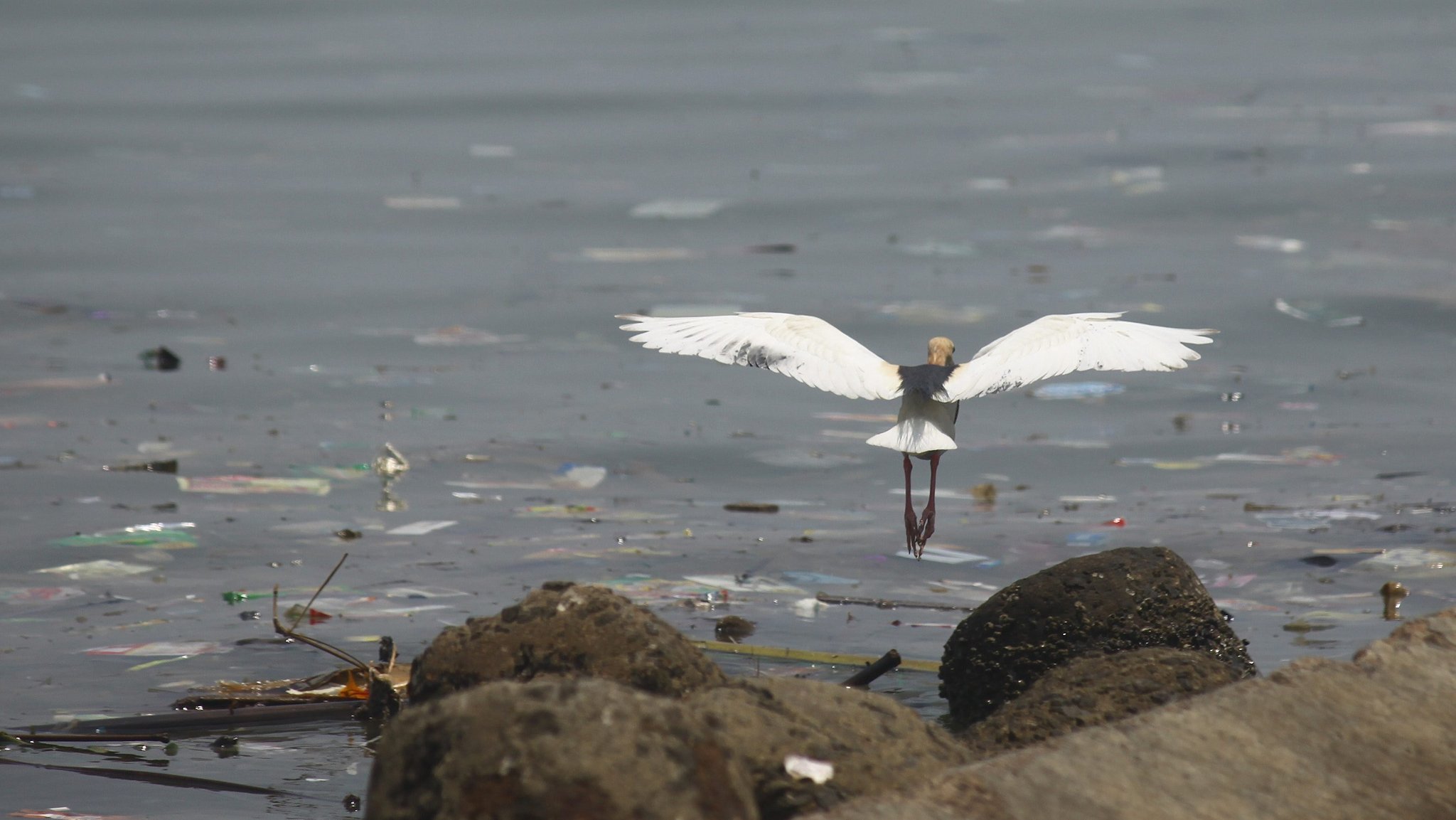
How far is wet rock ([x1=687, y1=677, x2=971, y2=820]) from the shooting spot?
131 inches

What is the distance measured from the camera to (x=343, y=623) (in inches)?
222

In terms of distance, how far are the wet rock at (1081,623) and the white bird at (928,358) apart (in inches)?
18.8

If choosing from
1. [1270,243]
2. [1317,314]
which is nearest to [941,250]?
[1270,243]

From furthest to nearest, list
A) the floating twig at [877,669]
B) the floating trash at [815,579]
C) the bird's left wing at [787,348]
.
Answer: the floating trash at [815,579]
the bird's left wing at [787,348]
the floating twig at [877,669]

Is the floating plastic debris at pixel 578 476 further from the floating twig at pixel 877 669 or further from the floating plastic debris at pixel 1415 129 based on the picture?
the floating plastic debris at pixel 1415 129

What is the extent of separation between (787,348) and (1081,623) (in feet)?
4.07

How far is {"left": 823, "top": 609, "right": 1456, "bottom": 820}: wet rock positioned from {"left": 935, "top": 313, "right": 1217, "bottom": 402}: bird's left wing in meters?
1.32

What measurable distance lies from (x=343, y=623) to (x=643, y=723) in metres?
2.95

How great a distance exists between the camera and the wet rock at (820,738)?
10.9ft

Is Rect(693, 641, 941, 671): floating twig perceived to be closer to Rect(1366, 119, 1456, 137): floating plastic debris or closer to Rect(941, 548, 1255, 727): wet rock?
Rect(941, 548, 1255, 727): wet rock

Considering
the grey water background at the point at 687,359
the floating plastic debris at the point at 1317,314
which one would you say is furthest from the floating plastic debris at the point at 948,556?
the floating plastic debris at the point at 1317,314

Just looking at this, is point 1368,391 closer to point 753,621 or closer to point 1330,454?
point 1330,454

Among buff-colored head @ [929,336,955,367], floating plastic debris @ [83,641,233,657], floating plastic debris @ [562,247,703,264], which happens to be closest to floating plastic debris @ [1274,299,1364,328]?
floating plastic debris @ [562,247,703,264]

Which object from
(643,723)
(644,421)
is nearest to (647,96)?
(644,421)
